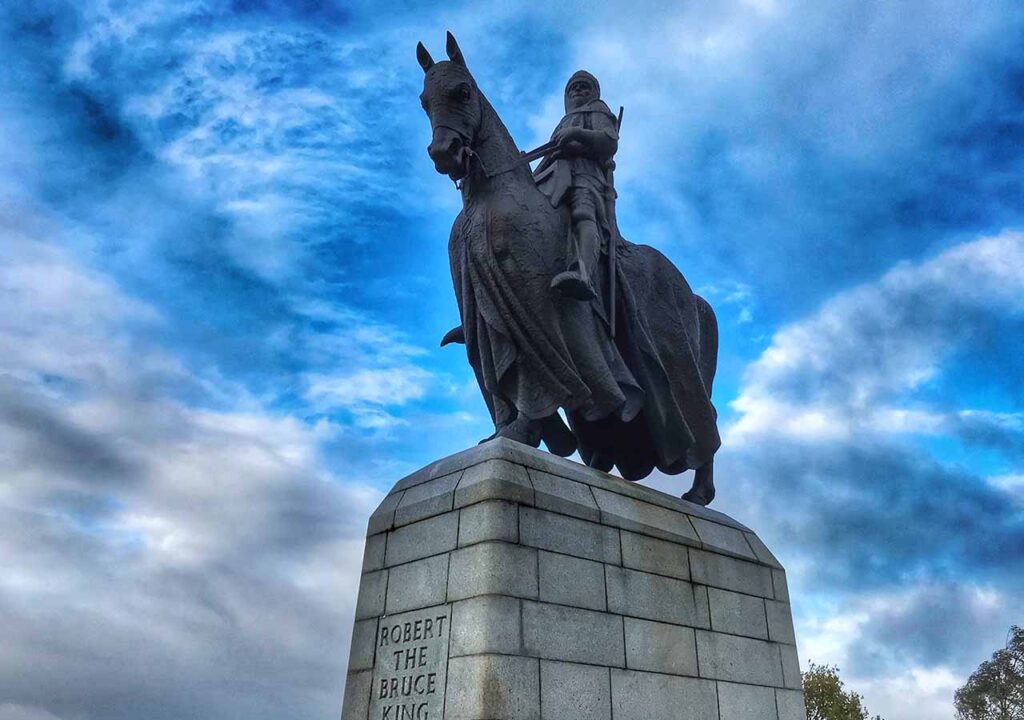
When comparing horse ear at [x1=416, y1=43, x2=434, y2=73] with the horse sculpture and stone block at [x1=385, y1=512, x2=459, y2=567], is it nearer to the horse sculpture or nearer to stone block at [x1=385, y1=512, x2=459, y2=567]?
the horse sculpture

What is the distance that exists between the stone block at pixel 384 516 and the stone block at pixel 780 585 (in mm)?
4824

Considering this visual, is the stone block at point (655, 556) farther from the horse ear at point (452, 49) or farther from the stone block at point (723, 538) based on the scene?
the horse ear at point (452, 49)

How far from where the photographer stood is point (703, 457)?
11.9m

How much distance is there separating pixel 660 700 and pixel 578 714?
1.17 m

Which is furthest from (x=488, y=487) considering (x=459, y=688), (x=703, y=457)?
(x=703, y=457)

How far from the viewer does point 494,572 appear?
784 centimetres

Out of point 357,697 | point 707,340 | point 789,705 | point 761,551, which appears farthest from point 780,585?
point 357,697

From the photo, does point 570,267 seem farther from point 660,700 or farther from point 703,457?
point 660,700

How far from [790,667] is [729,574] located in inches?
53.7

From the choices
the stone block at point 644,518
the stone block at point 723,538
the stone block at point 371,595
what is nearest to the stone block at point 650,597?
the stone block at point 644,518

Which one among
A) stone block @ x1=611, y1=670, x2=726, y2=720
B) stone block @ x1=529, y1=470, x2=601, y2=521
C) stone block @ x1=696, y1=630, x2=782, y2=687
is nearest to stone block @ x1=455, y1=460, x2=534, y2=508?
stone block @ x1=529, y1=470, x2=601, y2=521

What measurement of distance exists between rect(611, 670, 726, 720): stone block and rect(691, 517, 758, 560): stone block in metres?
1.69

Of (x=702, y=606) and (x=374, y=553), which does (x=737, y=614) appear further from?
(x=374, y=553)

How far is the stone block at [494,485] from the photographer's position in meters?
8.29
